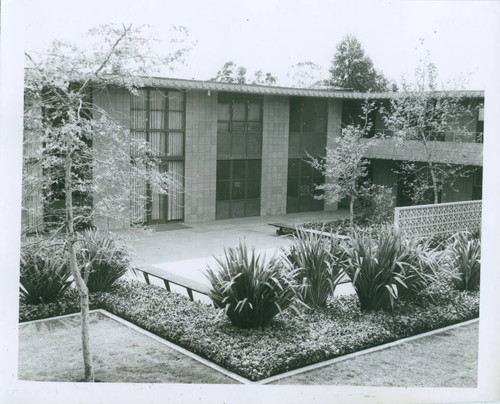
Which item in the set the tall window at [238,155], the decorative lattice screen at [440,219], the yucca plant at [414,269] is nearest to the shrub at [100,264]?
the yucca plant at [414,269]

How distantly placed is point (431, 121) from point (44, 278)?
37.3ft

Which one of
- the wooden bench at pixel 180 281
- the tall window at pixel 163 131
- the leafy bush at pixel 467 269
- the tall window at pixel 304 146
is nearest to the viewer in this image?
the wooden bench at pixel 180 281

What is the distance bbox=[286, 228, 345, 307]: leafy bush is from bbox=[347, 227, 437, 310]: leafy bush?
0.80 feet

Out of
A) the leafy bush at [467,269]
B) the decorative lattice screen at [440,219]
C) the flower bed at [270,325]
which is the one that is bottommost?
the flower bed at [270,325]

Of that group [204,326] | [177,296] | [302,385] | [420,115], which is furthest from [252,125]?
[302,385]

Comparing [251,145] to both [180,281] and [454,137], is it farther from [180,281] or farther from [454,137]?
[180,281]

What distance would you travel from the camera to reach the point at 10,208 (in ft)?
18.4

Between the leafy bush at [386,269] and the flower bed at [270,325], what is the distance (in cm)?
21

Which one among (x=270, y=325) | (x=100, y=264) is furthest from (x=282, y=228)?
(x=270, y=325)

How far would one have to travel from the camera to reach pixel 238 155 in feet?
54.8

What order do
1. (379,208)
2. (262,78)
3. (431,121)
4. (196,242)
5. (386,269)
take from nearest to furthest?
(386,269) → (196,242) → (431,121) → (379,208) → (262,78)

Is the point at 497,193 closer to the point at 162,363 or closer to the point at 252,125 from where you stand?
the point at 162,363

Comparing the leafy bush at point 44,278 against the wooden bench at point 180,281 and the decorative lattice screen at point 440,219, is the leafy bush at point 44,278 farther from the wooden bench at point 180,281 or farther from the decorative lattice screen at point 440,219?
the decorative lattice screen at point 440,219

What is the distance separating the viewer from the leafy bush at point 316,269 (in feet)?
24.9
